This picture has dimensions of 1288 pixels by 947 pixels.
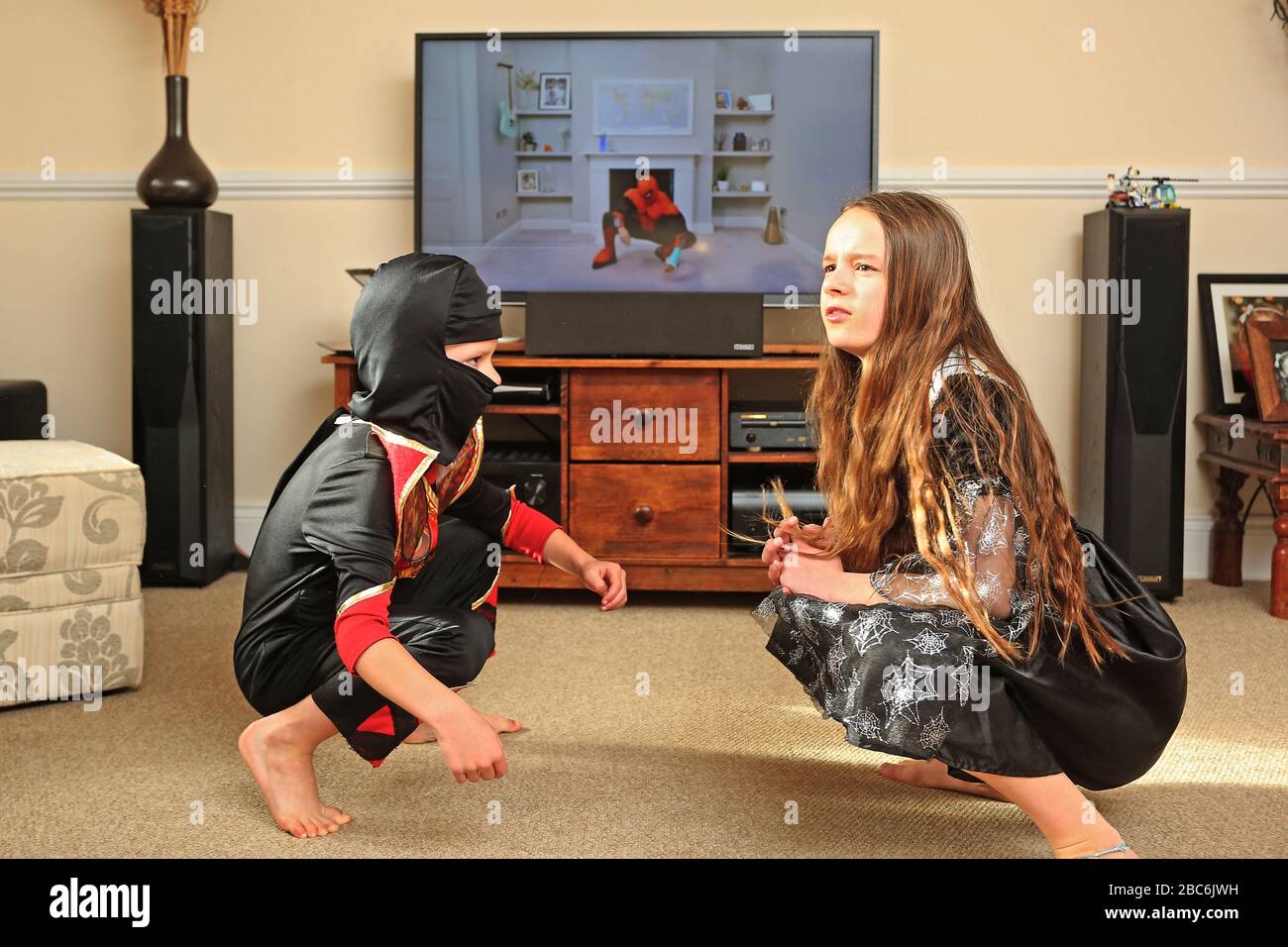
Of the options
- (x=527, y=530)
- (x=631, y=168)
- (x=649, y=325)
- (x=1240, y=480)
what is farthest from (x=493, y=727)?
(x=1240, y=480)

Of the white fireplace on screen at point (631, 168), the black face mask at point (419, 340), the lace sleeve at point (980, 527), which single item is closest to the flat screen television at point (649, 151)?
the white fireplace on screen at point (631, 168)

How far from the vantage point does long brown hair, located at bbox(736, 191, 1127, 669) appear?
1.48 m

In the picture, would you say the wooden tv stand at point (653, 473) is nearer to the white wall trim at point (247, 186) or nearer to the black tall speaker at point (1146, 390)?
the white wall trim at point (247, 186)

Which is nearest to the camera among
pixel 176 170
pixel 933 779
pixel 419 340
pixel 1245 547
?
pixel 419 340

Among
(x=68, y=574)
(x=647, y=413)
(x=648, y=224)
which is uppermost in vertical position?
(x=648, y=224)

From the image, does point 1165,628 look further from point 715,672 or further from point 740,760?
point 715,672

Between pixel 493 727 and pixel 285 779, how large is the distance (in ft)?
1.48

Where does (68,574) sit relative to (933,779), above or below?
above

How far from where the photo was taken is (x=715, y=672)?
2523 mm

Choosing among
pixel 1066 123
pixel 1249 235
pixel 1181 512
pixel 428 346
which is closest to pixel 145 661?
pixel 428 346

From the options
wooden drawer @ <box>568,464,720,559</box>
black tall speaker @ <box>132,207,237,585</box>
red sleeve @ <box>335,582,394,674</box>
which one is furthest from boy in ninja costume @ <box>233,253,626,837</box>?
black tall speaker @ <box>132,207,237,585</box>

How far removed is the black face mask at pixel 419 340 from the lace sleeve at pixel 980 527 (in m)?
0.61

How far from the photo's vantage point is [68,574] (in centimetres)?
220

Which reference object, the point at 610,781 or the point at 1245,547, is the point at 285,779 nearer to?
the point at 610,781
